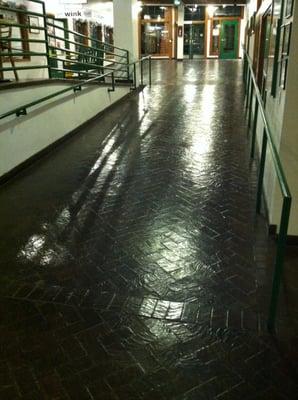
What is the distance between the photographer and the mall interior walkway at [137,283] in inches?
83.0

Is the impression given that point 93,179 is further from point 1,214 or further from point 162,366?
point 162,366

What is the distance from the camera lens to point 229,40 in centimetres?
2688

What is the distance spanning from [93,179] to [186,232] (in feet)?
6.01

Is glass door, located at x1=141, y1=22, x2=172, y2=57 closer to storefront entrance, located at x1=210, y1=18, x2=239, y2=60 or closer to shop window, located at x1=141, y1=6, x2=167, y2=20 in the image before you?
shop window, located at x1=141, y1=6, x2=167, y2=20

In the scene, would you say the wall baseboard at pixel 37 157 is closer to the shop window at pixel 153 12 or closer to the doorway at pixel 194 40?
the doorway at pixel 194 40

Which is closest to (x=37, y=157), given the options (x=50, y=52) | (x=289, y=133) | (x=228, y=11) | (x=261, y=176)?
(x=261, y=176)

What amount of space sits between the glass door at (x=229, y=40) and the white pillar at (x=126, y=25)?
1641 cm

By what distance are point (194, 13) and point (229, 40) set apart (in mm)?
2991

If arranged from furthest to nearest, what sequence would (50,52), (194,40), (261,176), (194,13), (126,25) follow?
1. (194,40)
2. (194,13)
3. (126,25)
4. (50,52)
5. (261,176)

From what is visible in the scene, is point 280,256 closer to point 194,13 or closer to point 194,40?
point 194,40

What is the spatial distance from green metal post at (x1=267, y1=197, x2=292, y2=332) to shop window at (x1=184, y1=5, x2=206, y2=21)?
27578 mm

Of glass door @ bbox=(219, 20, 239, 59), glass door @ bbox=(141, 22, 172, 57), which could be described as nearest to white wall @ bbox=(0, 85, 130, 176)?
glass door @ bbox=(141, 22, 172, 57)

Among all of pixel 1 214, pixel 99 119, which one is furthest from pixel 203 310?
pixel 99 119

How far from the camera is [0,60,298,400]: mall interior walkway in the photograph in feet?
6.91
